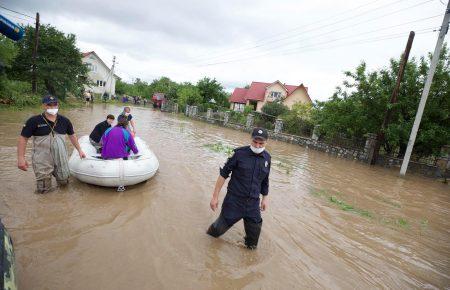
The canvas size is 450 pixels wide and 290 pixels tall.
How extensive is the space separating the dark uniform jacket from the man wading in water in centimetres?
317

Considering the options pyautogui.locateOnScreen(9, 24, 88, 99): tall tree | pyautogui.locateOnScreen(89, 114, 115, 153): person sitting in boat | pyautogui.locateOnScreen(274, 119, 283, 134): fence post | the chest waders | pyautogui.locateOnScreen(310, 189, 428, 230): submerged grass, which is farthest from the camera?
pyautogui.locateOnScreen(9, 24, 88, 99): tall tree

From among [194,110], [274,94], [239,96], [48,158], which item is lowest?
[48,158]

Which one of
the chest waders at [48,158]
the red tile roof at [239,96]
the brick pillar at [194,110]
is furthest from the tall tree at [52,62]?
the red tile roof at [239,96]

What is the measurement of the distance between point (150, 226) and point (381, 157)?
15044mm

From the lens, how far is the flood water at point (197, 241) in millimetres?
3617

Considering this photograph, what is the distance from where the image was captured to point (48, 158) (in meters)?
5.27

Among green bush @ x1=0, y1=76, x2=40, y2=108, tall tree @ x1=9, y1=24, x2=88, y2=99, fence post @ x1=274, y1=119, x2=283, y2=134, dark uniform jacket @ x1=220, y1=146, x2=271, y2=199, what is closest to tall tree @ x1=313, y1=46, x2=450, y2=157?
fence post @ x1=274, y1=119, x2=283, y2=134

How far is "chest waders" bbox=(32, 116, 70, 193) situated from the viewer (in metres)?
5.14

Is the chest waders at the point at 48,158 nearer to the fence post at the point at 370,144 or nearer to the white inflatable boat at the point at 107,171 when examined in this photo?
the white inflatable boat at the point at 107,171

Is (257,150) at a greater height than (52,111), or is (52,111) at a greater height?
(257,150)

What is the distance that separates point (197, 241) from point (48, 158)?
305 centimetres

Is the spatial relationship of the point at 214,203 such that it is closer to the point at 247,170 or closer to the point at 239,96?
the point at 247,170

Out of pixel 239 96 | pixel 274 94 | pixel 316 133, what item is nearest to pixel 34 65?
pixel 316 133

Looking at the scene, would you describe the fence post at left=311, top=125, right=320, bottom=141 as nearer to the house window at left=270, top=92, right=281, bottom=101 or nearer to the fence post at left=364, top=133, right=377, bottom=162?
the fence post at left=364, top=133, right=377, bottom=162
